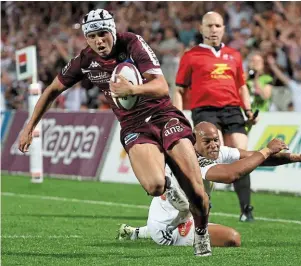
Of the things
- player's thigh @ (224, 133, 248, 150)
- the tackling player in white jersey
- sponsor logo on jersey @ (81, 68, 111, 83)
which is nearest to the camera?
sponsor logo on jersey @ (81, 68, 111, 83)

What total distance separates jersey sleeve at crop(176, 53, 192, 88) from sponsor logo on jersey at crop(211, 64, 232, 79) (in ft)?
1.03

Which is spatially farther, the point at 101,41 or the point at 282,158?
the point at 282,158

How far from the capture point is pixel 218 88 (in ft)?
40.4

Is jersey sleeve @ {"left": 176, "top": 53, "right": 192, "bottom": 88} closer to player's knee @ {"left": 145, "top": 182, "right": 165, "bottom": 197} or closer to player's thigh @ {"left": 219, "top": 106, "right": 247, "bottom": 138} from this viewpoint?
player's thigh @ {"left": 219, "top": 106, "right": 247, "bottom": 138}

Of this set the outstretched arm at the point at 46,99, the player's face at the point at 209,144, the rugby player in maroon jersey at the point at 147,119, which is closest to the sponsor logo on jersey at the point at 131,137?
the rugby player in maroon jersey at the point at 147,119

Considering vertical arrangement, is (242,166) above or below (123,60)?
below

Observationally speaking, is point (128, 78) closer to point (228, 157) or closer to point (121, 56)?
point (121, 56)

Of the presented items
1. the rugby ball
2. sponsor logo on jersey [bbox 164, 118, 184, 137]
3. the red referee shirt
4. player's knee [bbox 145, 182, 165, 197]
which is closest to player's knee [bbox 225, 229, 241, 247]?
player's knee [bbox 145, 182, 165, 197]

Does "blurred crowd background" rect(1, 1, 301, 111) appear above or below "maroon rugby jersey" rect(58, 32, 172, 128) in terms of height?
below

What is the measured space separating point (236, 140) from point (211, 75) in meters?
0.88

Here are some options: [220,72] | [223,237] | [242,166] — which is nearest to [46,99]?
[242,166]

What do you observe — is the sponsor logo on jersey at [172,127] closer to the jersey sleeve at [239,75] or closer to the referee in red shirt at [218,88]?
the referee in red shirt at [218,88]

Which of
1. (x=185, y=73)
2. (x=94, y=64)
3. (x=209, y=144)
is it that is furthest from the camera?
(x=185, y=73)

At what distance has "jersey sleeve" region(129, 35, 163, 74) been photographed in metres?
8.76
